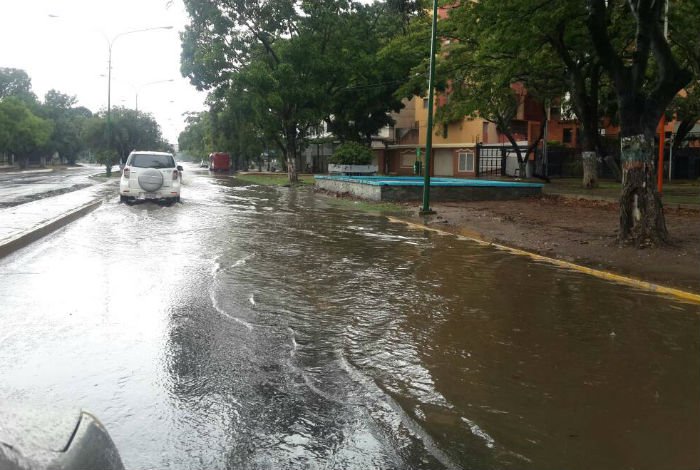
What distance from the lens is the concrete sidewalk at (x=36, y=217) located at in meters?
11.1

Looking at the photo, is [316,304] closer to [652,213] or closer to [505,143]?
[652,213]

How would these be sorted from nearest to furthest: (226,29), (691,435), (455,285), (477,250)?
(691,435), (455,285), (477,250), (226,29)

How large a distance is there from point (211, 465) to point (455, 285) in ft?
17.9

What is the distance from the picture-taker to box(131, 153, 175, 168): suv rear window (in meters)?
19.3

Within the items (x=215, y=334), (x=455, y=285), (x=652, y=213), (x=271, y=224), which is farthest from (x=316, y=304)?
(x=271, y=224)

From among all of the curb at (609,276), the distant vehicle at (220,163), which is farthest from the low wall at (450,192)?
the distant vehicle at (220,163)

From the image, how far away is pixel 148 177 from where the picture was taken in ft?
62.6

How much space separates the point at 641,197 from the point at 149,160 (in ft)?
46.9

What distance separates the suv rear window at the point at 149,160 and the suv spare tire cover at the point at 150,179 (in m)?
0.36

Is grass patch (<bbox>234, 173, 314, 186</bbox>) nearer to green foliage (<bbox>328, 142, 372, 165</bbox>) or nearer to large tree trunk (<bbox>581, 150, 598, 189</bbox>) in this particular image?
green foliage (<bbox>328, 142, 372, 165</bbox>)

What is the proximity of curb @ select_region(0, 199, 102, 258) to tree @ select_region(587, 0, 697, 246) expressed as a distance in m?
10.6

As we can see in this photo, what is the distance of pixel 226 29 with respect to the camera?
123 ft

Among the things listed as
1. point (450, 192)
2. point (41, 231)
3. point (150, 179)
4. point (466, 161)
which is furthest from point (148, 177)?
point (466, 161)

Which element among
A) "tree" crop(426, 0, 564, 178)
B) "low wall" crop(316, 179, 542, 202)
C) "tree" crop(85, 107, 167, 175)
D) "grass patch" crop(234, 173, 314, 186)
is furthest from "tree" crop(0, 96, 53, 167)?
"low wall" crop(316, 179, 542, 202)
